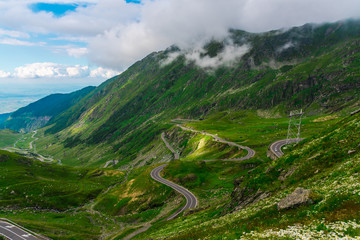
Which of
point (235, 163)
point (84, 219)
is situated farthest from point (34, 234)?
point (235, 163)

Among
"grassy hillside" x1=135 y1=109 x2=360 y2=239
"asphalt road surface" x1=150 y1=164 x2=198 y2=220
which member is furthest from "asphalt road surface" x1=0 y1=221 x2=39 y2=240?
"grassy hillside" x1=135 y1=109 x2=360 y2=239

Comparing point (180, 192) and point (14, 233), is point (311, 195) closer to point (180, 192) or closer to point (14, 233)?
point (180, 192)

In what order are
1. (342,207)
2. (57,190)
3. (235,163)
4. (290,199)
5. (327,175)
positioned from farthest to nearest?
1. (57,190)
2. (235,163)
3. (327,175)
4. (290,199)
5. (342,207)

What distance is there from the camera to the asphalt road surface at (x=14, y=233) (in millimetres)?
68750

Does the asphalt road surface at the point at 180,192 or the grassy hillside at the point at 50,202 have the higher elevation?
the asphalt road surface at the point at 180,192

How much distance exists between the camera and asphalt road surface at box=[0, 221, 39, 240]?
68750 millimetres

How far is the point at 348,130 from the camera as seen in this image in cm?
4141

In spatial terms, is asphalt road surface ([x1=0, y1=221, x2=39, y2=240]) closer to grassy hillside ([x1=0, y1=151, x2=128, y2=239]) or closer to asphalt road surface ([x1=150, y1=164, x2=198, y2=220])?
grassy hillside ([x1=0, y1=151, x2=128, y2=239])

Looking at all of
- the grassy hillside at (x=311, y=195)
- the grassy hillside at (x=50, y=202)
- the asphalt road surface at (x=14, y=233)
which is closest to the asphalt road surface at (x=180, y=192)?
the grassy hillside at (x=50, y=202)

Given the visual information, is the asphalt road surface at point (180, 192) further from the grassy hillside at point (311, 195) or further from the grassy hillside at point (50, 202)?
the grassy hillside at point (311, 195)

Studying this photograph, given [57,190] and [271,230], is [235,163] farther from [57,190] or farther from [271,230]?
[57,190]

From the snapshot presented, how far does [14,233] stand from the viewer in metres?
71.4

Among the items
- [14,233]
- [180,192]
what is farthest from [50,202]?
[180,192]

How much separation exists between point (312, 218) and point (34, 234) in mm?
88780
